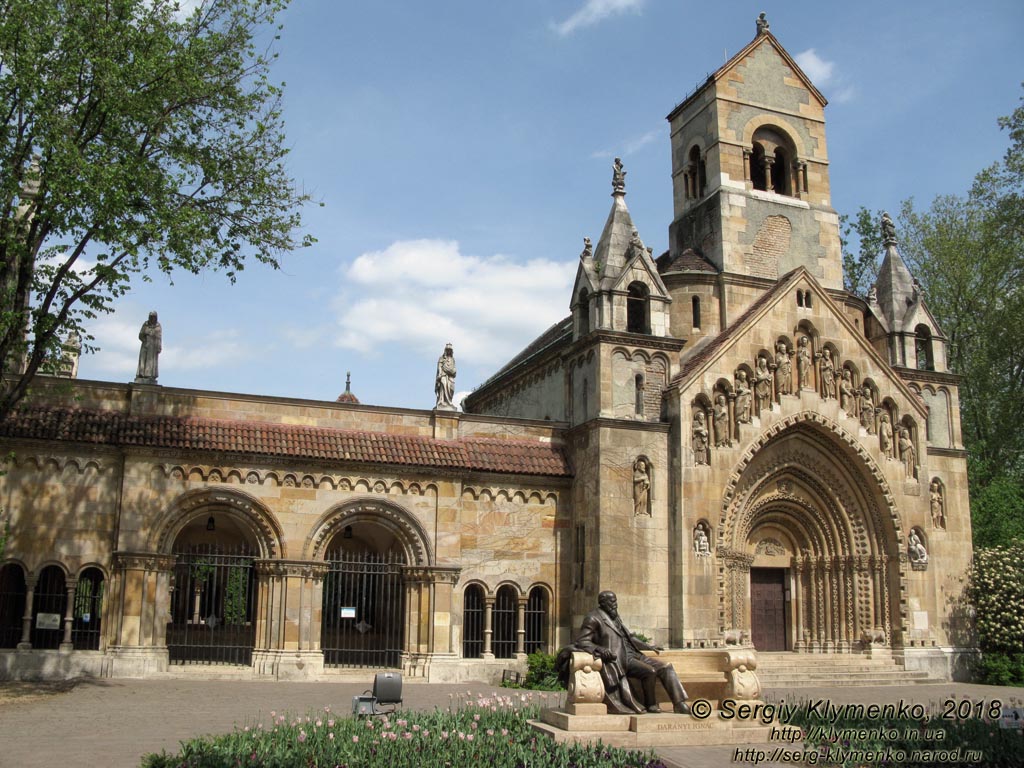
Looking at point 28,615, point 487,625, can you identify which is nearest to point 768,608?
point 487,625

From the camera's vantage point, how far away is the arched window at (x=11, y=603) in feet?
81.8

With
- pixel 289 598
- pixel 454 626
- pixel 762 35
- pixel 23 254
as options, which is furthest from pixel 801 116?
pixel 23 254

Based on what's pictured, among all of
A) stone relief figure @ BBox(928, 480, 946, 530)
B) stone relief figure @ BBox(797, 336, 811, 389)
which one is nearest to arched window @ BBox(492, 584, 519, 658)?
stone relief figure @ BBox(797, 336, 811, 389)

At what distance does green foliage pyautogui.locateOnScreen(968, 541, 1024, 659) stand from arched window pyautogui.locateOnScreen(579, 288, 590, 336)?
1436 cm

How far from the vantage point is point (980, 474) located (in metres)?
39.2

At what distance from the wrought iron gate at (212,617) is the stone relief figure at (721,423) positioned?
1326 cm

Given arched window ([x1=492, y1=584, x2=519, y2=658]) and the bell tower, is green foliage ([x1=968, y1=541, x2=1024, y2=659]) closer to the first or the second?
the bell tower

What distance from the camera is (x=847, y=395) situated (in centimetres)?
3084

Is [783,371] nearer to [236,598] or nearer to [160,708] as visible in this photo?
[160,708]

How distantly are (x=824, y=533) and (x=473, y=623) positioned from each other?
11.2 metres

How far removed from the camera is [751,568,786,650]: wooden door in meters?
30.7

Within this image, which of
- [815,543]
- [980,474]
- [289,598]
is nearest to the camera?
[289,598]

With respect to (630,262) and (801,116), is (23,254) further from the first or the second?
(801,116)

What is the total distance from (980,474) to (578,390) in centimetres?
1899
